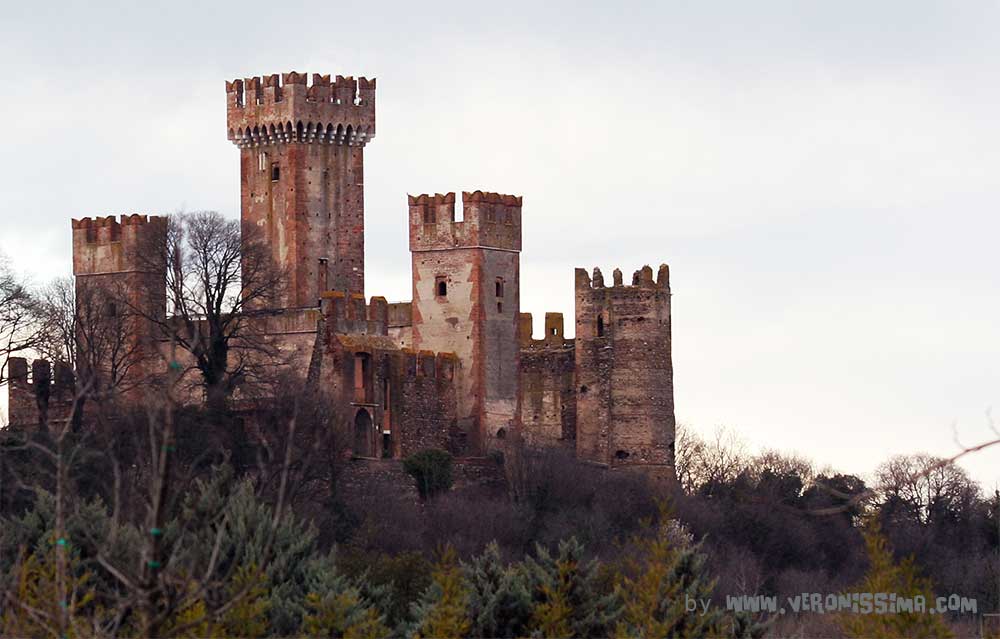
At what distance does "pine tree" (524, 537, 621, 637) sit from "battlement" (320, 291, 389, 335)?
85.5ft

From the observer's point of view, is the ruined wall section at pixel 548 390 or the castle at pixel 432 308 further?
the ruined wall section at pixel 548 390

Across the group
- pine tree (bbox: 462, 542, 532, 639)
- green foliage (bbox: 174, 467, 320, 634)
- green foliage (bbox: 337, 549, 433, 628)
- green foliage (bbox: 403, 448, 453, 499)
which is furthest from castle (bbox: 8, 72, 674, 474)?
pine tree (bbox: 462, 542, 532, 639)

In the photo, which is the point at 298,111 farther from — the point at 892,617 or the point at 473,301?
the point at 892,617

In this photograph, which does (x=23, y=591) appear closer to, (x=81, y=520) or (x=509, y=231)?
(x=81, y=520)

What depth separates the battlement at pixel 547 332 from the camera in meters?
73.6

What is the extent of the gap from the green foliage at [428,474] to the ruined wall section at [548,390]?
14.3 feet

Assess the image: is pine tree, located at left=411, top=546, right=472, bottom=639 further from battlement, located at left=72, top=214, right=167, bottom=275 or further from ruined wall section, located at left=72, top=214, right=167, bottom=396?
battlement, located at left=72, top=214, right=167, bottom=275

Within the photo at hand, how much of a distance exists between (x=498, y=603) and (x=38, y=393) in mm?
28194

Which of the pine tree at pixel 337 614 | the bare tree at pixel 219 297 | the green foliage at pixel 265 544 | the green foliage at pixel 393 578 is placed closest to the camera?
the pine tree at pixel 337 614

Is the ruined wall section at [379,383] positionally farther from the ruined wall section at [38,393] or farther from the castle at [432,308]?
the ruined wall section at [38,393]

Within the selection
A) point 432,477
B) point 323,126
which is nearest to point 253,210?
point 323,126

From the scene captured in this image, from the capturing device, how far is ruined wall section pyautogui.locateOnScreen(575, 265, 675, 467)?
234ft

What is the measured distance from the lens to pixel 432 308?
71562 mm

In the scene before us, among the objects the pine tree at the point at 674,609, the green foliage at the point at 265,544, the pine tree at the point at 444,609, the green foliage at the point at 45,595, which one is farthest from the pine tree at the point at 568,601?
the green foliage at the point at 45,595
